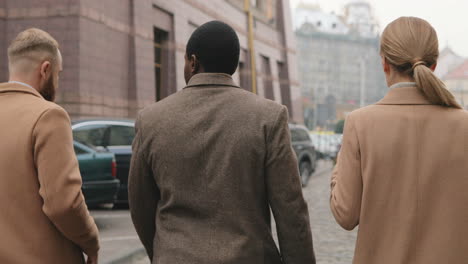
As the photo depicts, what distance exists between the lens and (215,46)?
2.72 meters

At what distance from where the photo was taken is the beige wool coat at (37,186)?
2.62 meters

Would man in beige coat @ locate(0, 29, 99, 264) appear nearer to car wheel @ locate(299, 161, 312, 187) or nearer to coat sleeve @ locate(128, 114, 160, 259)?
coat sleeve @ locate(128, 114, 160, 259)

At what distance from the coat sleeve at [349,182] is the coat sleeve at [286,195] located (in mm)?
183

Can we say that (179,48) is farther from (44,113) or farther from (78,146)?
(44,113)

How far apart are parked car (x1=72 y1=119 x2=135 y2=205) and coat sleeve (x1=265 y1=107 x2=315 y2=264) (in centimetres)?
868

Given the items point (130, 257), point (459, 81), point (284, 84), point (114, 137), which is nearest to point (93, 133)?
point (114, 137)

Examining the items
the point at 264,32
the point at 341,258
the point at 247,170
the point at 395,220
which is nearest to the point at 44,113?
the point at 247,170

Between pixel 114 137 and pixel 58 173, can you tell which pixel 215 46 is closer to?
pixel 58 173

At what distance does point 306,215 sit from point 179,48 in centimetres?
1969

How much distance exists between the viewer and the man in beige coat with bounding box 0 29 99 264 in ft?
8.61

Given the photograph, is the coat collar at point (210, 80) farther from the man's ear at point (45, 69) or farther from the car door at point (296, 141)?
the car door at point (296, 141)

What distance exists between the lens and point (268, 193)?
8.80 ft

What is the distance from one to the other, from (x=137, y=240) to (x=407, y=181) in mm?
6309

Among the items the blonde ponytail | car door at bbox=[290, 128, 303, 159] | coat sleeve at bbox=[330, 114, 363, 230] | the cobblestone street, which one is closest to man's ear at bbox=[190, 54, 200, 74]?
coat sleeve at bbox=[330, 114, 363, 230]
